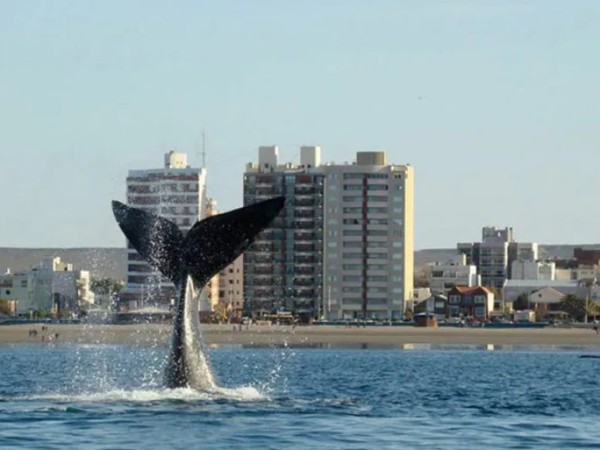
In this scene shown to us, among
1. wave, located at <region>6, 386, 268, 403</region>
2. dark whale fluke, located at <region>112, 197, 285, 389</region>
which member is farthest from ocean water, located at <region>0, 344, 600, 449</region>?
dark whale fluke, located at <region>112, 197, 285, 389</region>

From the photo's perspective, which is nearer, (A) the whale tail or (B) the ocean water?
(B) the ocean water

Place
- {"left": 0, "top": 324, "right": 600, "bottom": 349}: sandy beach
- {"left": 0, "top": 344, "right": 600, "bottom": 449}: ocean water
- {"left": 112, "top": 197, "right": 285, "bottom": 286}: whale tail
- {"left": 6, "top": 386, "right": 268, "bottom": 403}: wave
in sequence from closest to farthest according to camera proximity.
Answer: {"left": 0, "top": 344, "right": 600, "bottom": 449}: ocean water < {"left": 112, "top": 197, "right": 285, "bottom": 286}: whale tail < {"left": 6, "top": 386, "right": 268, "bottom": 403}: wave < {"left": 0, "top": 324, "right": 600, "bottom": 349}: sandy beach

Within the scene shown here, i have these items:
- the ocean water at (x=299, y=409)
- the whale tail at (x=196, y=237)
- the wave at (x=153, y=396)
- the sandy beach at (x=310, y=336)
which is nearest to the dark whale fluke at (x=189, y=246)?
the whale tail at (x=196, y=237)

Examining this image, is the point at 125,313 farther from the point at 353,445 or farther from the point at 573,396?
the point at 353,445

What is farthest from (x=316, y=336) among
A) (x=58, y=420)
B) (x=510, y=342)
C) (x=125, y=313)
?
(x=58, y=420)

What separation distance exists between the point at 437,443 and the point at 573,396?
2020 centimetres

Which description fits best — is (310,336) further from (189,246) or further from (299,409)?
(189,246)

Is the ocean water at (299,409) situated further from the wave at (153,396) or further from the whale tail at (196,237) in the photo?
the whale tail at (196,237)

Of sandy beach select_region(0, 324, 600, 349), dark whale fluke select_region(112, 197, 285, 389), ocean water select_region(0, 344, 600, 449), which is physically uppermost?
dark whale fluke select_region(112, 197, 285, 389)

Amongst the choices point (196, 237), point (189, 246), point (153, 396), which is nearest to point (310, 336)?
point (153, 396)

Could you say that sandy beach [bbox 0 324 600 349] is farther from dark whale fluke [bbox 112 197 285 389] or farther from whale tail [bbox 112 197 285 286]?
whale tail [bbox 112 197 285 286]

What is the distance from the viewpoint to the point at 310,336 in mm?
148125

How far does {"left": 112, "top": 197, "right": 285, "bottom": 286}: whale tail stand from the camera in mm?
42594

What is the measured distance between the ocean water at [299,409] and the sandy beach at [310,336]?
174 ft
